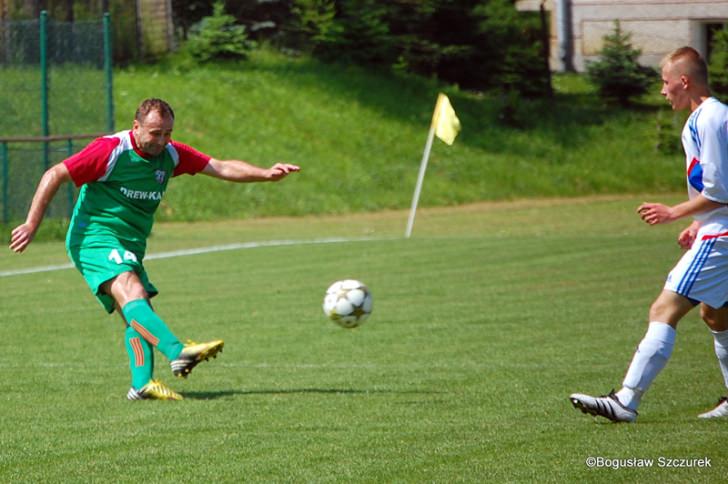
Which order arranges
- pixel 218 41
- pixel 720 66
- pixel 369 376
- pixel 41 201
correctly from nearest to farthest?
pixel 41 201 < pixel 369 376 < pixel 720 66 < pixel 218 41

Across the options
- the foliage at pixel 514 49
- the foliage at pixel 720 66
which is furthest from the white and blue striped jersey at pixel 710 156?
the foliage at pixel 514 49

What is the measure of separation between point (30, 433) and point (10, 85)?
1649 cm

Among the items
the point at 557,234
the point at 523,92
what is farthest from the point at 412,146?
the point at 557,234

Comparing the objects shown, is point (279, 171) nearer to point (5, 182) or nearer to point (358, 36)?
point (5, 182)

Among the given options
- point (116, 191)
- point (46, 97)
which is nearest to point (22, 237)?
point (116, 191)

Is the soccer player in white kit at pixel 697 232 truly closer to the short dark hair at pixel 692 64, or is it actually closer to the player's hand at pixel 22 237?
the short dark hair at pixel 692 64

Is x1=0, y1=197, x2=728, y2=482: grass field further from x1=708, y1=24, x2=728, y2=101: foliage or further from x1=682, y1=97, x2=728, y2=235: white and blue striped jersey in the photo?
x1=708, y1=24, x2=728, y2=101: foliage

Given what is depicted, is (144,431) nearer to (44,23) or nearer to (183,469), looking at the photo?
(183,469)

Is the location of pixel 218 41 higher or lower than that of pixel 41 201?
lower

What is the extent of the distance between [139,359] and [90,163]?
51.2 inches

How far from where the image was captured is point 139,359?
8.61 metres

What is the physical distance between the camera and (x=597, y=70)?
3853 cm

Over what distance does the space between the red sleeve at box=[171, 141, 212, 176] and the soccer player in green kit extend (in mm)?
80

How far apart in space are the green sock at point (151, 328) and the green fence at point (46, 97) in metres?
14.3
